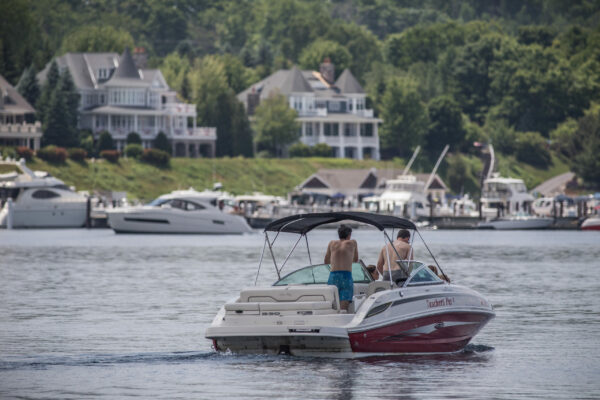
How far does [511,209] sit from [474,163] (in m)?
23.6

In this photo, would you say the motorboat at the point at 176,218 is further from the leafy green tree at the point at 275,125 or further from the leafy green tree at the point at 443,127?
the leafy green tree at the point at 443,127

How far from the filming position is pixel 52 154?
13300 centimetres

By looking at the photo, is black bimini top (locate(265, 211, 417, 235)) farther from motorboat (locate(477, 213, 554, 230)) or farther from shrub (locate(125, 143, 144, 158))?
shrub (locate(125, 143, 144, 158))

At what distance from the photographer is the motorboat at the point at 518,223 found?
12269 cm

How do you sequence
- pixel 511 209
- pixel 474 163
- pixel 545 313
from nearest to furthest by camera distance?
pixel 545 313 → pixel 511 209 → pixel 474 163

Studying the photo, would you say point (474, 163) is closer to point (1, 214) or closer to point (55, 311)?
point (1, 214)

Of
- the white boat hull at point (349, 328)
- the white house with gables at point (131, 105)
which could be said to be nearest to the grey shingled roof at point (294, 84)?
the white house with gables at point (131, 105)

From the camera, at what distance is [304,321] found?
93.6 feet

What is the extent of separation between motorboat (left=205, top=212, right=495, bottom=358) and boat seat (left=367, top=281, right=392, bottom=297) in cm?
2

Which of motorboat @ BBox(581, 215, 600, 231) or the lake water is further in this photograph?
motorboat @ BBox(581, 215, 600, 231)

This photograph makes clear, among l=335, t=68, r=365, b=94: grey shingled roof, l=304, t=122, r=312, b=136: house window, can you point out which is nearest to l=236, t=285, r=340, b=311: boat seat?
l=304, t=122, r=312, b=136: house window

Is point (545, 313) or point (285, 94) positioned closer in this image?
point (545, 313)

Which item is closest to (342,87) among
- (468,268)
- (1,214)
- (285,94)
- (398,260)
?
(285,94)

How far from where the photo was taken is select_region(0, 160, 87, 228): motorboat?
4678 inches
